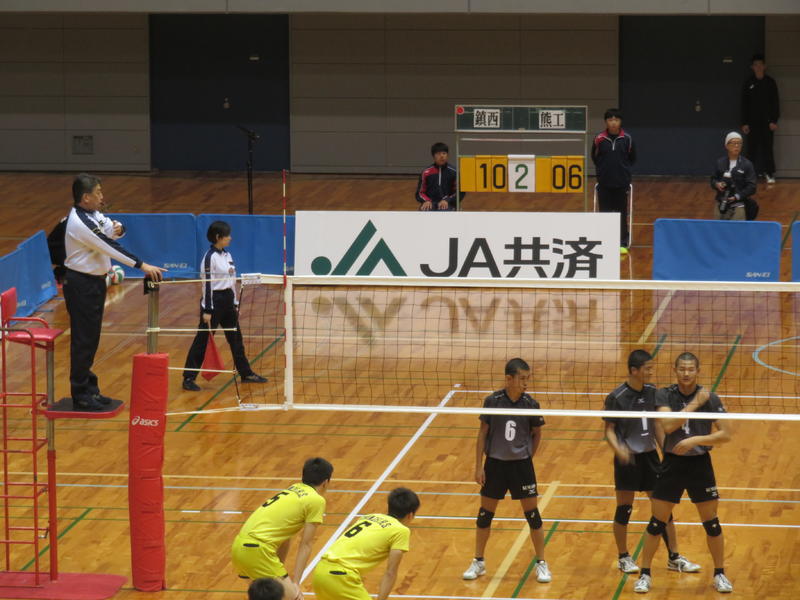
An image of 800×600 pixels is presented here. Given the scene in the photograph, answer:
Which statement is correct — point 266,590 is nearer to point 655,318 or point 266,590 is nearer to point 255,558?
point 255,558

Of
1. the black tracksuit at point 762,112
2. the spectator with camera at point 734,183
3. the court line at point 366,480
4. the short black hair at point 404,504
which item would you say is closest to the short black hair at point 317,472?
the short black hair at point 404,504

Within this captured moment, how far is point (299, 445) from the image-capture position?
14.0m

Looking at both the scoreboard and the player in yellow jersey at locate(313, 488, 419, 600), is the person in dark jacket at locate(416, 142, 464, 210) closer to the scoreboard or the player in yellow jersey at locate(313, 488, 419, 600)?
the scoreboard

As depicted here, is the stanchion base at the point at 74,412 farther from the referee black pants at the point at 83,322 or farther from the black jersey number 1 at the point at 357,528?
the black jersey number 1 at the point at 357,528

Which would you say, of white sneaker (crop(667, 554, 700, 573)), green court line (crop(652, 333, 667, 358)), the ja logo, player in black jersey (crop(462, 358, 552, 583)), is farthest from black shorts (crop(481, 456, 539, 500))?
the ja logo

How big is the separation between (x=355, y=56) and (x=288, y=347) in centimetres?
1911

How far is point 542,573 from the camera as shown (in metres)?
10.8

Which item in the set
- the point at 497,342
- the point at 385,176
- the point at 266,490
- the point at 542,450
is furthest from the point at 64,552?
the point at 385,176

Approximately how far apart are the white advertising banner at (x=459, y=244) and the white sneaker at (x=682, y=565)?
323 inches

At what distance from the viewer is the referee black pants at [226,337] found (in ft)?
49.8

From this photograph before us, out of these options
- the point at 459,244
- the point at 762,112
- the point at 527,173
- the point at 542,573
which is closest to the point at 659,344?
the point at 459,244

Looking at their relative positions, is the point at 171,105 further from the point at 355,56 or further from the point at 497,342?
the point at 497,342

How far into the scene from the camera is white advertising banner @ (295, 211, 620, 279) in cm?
1902

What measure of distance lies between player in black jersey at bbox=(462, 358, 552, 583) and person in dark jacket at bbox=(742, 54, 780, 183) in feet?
59.5
